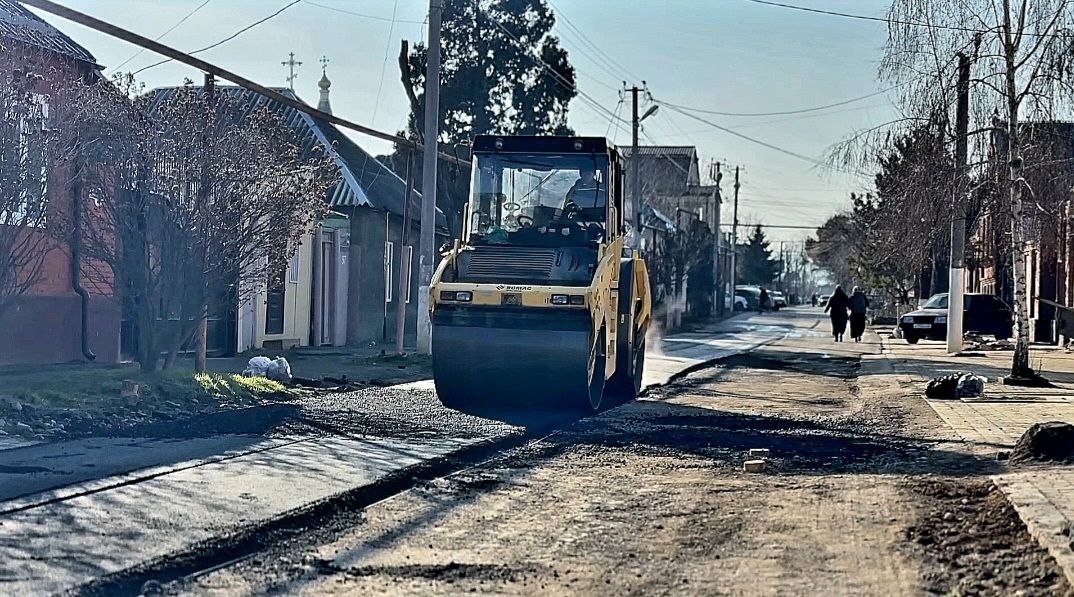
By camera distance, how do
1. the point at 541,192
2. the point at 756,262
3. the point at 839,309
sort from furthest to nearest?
the point at 756,262 < the point at 839,309 < the point at 541,192

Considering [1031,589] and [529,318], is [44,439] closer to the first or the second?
[529,318]

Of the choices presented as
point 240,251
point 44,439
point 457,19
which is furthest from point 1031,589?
point 457,19

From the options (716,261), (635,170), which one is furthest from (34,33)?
(716,261)

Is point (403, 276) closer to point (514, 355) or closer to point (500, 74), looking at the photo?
point (514, 355)

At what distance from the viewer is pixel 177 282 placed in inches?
583

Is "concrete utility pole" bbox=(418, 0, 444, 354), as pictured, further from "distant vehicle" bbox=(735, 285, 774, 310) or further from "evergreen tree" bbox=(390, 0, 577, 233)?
"distant vehicle" bbox=(735, 285, 774, 310)

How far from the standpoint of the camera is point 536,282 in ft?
46.8

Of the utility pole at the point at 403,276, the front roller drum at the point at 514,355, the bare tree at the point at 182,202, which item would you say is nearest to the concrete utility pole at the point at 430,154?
the utility pole at the point at 403,276

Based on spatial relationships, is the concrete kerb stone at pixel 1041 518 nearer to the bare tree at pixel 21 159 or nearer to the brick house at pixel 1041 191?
the bare tree at pixel 21 159

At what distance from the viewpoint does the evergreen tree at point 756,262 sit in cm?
11975

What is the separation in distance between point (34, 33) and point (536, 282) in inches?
256

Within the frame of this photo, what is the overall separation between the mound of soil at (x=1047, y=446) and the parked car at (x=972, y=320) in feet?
90.2

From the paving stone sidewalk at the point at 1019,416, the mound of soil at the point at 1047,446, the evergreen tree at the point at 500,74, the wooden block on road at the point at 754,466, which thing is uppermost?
the evergreen tree at the point at 500,74

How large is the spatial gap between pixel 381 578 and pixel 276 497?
7.52ft
